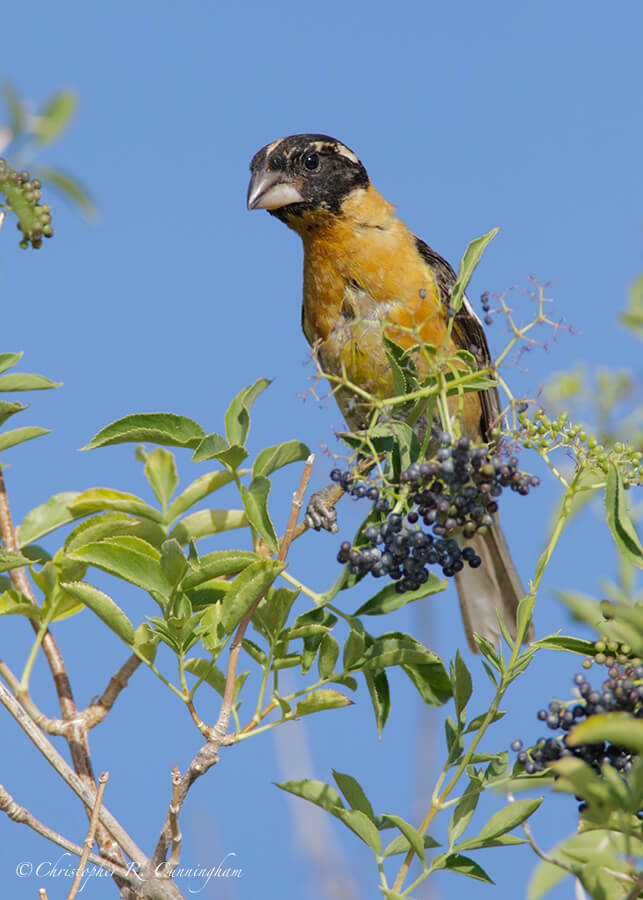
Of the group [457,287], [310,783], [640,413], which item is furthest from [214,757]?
[640,413]

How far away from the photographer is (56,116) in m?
2.90

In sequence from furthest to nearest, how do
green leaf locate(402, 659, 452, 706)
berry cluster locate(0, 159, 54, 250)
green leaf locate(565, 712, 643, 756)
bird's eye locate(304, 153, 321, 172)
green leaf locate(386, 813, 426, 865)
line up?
bird's eye locate(304, 153, 321, 172), berry cluster locate(0, 159, 54, 250), green leaf locate(402, 659, 452, 706), green leaf locate(386, 813, 426, 865), green leaf locate(565, 712, 643, 756)

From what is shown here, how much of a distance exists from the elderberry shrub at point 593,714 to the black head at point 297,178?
11.4ft

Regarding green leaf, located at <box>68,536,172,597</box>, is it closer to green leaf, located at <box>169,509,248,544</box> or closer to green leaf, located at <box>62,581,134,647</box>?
green leaf, located at <box>62,581,134,647</box>

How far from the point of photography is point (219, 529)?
284cm

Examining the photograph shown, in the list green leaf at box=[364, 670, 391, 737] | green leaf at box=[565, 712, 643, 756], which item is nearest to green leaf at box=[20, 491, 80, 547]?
green leaf at box=[364, 670, 391, 737]

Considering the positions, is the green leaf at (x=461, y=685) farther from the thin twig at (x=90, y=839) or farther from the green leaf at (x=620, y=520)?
the thin twig at (x=90, y=839)

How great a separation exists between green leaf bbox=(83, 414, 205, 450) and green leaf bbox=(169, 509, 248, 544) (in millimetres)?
254

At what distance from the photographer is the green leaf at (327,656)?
2.52 meters

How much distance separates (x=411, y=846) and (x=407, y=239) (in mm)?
3505

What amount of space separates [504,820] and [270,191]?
371cm

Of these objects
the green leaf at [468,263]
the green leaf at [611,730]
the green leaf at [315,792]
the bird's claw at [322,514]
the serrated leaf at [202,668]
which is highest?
the bird's claw at [322,514]

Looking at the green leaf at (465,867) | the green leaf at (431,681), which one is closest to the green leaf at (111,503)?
the green leaf at (431,681)

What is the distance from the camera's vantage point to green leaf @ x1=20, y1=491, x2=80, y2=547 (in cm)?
278
